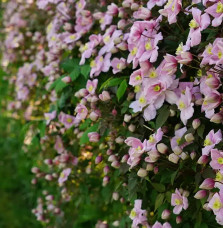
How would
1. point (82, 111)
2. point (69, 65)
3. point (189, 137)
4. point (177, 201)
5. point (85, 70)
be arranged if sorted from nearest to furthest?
point (189, 137) < point (177, 201) < point (82, 111) < point (85, 70) < point (69, 65)

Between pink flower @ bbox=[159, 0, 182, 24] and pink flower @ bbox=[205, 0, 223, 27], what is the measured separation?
0.11m

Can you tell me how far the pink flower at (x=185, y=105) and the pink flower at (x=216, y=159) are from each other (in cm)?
15

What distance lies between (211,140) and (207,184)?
13 cm

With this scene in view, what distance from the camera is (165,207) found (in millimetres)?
1757

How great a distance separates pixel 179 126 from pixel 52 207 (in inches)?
54.1

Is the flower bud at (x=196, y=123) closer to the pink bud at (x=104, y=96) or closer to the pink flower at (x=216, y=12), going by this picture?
the pink flower at (x=216, y=12)

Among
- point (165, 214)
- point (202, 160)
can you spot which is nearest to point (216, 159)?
point (202, 160)

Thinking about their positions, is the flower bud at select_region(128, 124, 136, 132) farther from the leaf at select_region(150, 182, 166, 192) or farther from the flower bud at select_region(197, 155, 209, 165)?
the flower bud at select_region(197, 155, 209, 165)

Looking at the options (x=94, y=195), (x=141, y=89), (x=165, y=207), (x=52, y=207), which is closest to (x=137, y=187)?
(x=165, y=207)

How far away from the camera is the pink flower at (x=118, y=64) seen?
1.80 m

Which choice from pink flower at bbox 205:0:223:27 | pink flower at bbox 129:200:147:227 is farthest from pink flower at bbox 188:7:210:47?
pink flower at bbox 129:200:147:227

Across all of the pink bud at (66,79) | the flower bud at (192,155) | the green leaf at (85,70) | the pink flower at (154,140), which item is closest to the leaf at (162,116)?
the pink flower at (154,140)

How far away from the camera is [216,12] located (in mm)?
1421

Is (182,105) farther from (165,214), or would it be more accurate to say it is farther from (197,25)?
(165,214)
